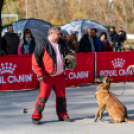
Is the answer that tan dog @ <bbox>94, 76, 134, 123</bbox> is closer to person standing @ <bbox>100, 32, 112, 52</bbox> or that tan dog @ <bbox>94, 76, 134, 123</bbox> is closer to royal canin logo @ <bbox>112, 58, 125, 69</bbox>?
royal canin logo @ <bbox>112, 58, 125, 69</bbox>

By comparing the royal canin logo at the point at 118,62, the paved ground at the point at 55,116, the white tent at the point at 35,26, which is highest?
the white tent at the point at 35,26

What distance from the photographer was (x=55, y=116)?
21.9 ft

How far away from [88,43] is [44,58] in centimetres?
545

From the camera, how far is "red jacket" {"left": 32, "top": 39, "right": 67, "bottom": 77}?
5.77 metres

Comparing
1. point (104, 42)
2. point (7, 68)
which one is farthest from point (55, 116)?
point (104, 42)

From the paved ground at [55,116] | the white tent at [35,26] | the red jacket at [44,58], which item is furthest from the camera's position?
the white tent at [35,26]

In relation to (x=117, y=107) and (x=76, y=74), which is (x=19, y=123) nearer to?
(x=117, y=107)

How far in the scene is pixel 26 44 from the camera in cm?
1062

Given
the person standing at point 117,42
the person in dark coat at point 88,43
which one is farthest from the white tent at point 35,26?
the person in dark coat at point 88,43

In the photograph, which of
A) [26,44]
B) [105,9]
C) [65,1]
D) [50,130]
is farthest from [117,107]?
[65,1]

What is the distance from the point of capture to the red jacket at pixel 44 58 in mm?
5773

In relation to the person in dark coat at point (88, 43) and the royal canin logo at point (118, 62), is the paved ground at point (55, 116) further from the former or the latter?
the person in dark coat at point (88, 43)

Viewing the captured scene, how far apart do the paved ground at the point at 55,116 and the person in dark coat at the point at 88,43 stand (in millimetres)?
2027

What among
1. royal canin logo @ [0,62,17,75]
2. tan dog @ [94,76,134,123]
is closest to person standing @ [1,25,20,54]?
royal canin logo @ [0,62,17,75]
